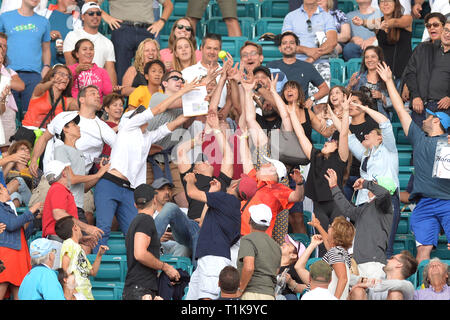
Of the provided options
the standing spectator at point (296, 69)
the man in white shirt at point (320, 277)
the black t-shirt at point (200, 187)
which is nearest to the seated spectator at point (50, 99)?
the black t-shirt at point (200, 187)

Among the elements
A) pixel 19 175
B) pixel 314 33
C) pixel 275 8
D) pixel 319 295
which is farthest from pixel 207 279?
pixel 275 8

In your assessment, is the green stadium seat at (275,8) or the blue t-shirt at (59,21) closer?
the blue t-shirt at (59,21)

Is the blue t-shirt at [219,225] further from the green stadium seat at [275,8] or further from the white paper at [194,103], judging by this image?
the green stadium seat at [275,8]

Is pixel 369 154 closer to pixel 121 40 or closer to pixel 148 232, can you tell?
pixel 148 232

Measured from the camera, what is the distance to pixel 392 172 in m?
9.84

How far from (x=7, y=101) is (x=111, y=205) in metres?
2.30

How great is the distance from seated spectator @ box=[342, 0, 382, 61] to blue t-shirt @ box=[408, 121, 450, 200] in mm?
2920

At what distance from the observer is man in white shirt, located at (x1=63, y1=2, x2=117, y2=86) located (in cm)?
1218

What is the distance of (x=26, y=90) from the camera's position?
11977mm

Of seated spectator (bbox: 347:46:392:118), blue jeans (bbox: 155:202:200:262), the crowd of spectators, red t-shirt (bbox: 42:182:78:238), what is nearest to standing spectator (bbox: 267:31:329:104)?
the crowd of spectators

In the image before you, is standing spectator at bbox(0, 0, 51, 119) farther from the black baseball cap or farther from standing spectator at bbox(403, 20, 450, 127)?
standing spectator at bbox(403, 20, 450, 127)

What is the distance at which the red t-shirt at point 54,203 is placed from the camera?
9.20m

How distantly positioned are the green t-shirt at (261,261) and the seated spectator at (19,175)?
3081 millimetres

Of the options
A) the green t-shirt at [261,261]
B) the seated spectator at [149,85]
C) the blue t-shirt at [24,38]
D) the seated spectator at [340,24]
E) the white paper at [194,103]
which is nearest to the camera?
the green t-shirt at [261,261]
